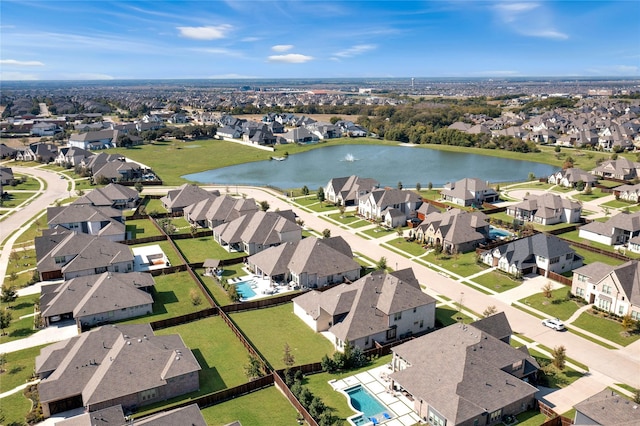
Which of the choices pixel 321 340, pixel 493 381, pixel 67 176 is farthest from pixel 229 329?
pixel 67 176

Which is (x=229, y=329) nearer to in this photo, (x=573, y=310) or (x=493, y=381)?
(x=493, y=381)

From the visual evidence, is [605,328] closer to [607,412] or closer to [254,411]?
[607,412]

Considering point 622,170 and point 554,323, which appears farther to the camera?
point 622,170

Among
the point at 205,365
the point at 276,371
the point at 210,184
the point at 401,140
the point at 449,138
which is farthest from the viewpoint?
the point at 401,140

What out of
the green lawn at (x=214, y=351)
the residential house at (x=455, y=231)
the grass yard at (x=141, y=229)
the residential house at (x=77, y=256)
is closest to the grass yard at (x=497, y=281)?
the residential house at (x=455, y=231)

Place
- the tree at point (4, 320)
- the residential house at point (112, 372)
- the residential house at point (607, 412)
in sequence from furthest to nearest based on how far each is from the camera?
1. the tree at point (4, 320)
2. the residential house at point (112, 372)
3. the residential house at point (607, 412)

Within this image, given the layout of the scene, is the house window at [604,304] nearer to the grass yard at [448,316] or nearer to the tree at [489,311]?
the tree at [489,311]

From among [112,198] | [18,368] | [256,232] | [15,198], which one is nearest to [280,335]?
[18,368]
